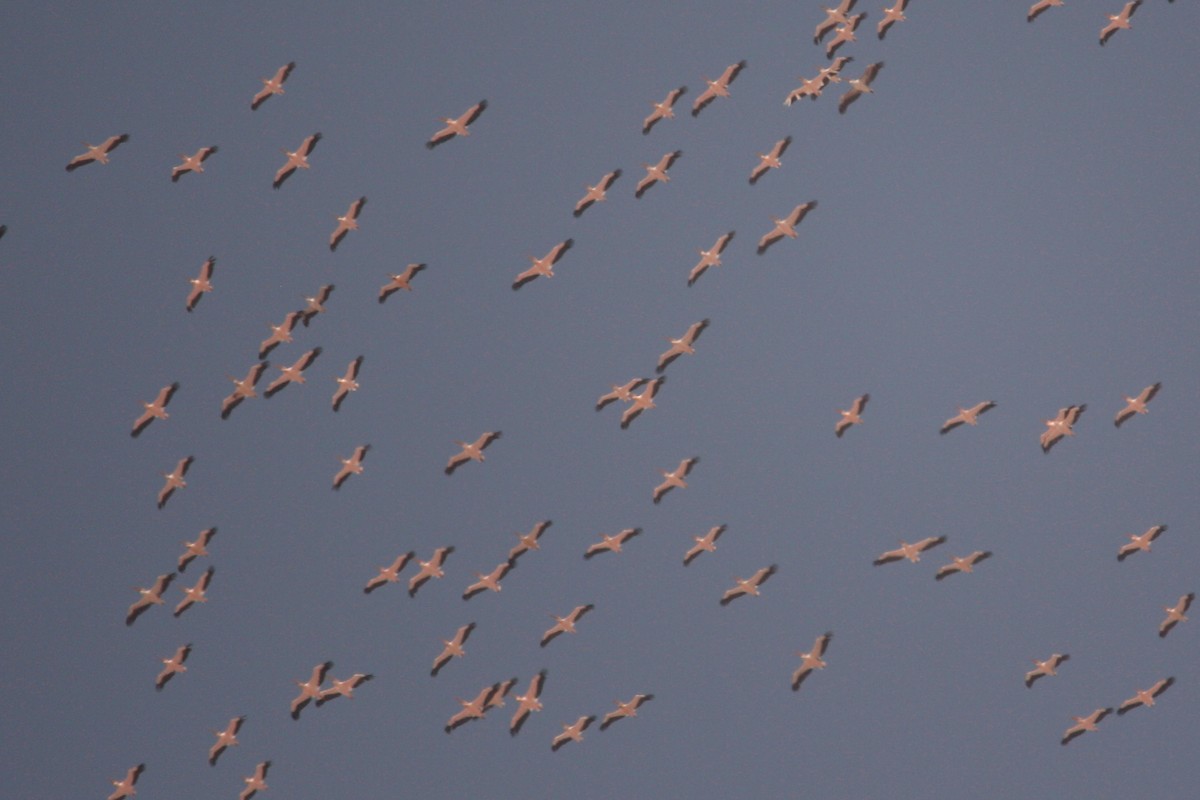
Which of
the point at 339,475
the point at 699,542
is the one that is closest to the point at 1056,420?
the point at 699,542

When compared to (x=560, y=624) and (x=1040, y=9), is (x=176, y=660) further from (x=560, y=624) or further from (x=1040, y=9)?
(x=1040, y=9)

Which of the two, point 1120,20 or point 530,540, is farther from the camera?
point 1120,20

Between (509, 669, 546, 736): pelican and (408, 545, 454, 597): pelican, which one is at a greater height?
(408, 545, 454, 597): pelican

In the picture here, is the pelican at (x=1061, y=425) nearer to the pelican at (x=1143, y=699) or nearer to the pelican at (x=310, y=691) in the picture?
the pelican at (x=1143, y=699)

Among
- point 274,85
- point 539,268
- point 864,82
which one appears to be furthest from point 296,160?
point 864,82

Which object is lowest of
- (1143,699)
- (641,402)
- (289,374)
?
(1143,699)

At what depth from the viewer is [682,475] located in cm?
4350

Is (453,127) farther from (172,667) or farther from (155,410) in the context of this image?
(172,667)

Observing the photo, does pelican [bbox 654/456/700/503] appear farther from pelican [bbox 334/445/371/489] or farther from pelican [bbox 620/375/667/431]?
pelican [bbox 334/445/371/489]

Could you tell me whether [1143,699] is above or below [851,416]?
below

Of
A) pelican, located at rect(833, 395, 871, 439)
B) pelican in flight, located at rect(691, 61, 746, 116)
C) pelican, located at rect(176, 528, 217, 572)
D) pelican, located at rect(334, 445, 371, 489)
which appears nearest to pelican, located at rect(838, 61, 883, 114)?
pelican in flight, located at rect(691, 61, 746, 116)

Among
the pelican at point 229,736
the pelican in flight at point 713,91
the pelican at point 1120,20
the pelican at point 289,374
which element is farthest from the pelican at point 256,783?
the pelican at point 1120,20

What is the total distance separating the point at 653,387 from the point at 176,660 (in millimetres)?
14057

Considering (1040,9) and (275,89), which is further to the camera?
(1040,9)
